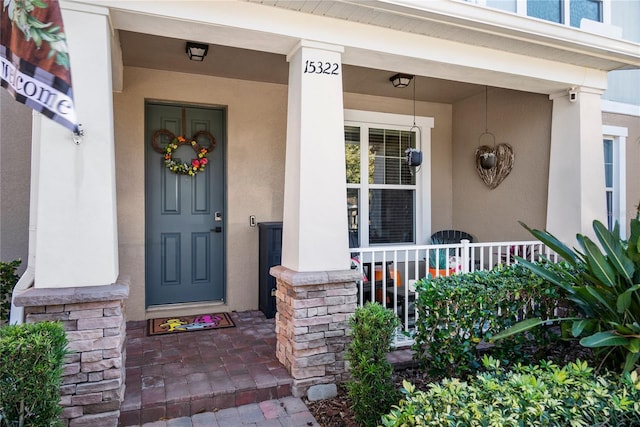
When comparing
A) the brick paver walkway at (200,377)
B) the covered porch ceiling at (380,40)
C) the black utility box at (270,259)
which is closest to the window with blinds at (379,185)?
the covered porch ceiling at (380,40)

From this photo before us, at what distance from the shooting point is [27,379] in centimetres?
191

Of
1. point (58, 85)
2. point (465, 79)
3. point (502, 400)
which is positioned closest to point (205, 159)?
point (58, 85)

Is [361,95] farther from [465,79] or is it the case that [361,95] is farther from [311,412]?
[311,412]

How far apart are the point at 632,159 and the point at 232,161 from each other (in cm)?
529

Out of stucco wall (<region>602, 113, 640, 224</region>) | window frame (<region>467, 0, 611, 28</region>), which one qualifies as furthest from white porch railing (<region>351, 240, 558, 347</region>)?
window frame (<region>467, 0, 611, 28</region>)

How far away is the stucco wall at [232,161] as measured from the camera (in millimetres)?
4441

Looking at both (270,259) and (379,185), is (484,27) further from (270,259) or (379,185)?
(270,259)

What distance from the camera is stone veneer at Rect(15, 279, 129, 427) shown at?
8.08 ft

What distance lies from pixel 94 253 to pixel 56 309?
387 millimetres

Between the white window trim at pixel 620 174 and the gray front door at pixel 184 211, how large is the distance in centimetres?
510

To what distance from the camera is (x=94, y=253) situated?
2.60 metres

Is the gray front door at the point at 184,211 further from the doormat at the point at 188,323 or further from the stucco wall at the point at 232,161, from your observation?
the doormat at the point at 188,323

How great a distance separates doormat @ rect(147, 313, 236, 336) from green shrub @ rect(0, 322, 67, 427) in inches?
83.4

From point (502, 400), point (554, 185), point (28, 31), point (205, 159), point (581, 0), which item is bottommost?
point (502, 400)
